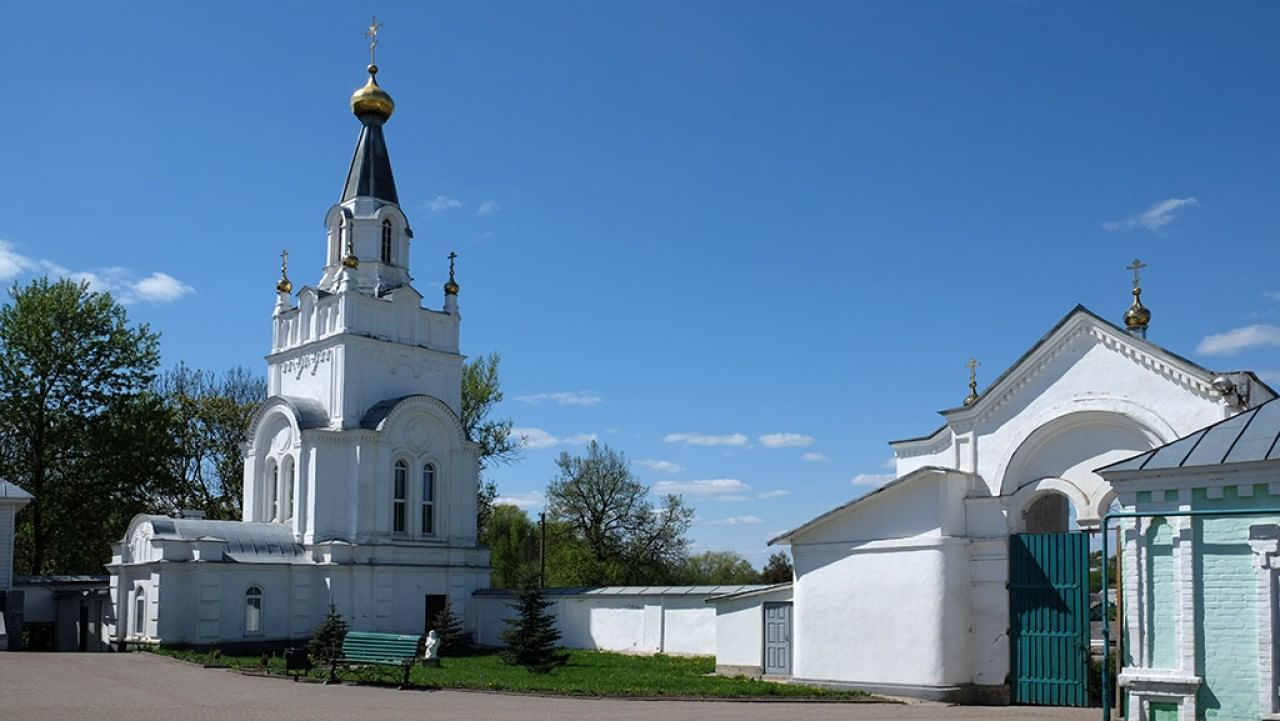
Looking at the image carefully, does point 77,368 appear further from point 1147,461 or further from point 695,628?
point 1147,461

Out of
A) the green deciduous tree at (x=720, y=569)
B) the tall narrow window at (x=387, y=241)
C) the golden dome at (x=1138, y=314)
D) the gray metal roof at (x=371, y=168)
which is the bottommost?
the green deciduous tree at (x=720, y=569)

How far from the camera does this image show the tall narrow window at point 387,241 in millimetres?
35972

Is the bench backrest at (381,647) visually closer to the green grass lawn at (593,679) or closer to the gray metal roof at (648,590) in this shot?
the green grass lawn at (593,679)

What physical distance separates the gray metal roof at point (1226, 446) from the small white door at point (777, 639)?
957 cm

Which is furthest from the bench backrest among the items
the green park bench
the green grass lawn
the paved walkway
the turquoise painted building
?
the turquoise painted building

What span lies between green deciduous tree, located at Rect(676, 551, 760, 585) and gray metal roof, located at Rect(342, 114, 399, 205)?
26950 millimetres

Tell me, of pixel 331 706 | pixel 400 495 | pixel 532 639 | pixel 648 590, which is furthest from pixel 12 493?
pixel 331 706

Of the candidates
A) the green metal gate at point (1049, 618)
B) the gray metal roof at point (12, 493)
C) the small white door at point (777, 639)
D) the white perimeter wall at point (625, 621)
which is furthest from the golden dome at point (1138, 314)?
the gray metal roof at point (12, 493)

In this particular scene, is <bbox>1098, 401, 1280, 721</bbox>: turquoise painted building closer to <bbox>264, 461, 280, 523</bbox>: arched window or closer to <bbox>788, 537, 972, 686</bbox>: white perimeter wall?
<bbox>788, 537, 972, 686</bbox>: white perimeter wall

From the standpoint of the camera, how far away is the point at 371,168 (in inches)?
1446

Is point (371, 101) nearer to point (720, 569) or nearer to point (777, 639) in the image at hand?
point (777, 639)

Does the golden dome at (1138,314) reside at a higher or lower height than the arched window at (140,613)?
higher

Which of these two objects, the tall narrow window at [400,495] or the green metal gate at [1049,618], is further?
the tall narrow window at [400,495]

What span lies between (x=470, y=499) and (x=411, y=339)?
4969 millimetres
